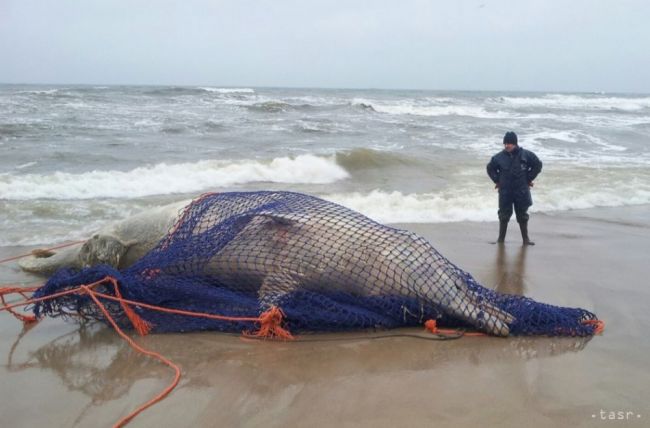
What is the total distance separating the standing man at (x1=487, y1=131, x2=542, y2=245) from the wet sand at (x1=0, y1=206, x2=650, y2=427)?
2.22m

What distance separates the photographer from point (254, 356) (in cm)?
365

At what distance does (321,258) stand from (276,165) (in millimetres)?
9005

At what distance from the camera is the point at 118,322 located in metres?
4.21

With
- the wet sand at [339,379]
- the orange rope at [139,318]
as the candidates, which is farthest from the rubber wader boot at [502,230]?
the orange rope at [139,318]

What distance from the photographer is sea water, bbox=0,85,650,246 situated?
8.67m

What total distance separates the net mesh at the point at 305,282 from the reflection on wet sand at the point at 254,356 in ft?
0.46

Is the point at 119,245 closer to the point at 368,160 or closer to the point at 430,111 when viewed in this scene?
the point at 368,160

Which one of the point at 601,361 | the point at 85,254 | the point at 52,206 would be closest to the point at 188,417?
the point at 601,361

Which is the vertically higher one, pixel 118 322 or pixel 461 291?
pixel 461 291

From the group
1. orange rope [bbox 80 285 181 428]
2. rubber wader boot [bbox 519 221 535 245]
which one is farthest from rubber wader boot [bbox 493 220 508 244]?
orange rope [bbox 80 285 181 428]

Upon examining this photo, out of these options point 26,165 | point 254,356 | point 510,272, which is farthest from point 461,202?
point 26,165

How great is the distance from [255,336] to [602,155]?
15.2 meters

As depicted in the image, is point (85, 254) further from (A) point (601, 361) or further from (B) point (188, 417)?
(A) point (601, 361)

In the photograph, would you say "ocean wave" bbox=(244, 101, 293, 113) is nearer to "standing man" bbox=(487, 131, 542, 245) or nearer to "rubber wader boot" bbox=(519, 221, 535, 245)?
"standing man" bbox=(487, 131, 542, 245)
